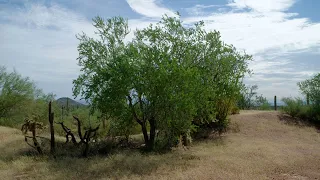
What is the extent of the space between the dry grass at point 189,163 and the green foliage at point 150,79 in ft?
5.65

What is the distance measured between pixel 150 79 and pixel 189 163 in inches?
150

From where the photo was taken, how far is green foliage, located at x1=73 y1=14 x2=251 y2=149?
13602 millimetres

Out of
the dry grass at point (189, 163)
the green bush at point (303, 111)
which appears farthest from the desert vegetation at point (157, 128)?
the green bush at point (303, 111)

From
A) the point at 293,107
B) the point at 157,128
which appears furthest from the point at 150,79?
the point at 293,107

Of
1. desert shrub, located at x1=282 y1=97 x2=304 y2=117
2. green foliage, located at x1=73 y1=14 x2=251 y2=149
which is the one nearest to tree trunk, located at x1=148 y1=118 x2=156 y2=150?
green foliage, located at x1=73 y1=14 x2=251 y2=149

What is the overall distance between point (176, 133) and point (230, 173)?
5.56 metres

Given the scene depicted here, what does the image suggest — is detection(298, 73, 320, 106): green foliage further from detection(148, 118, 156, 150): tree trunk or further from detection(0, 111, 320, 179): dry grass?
detection(148, 118, 156, 150): tree trunk

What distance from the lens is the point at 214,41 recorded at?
1858 cm

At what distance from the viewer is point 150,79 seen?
13.8 meters

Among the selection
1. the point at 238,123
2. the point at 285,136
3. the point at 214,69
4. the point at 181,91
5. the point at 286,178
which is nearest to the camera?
the point at 286,178

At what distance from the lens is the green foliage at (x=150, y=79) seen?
13.6 meters

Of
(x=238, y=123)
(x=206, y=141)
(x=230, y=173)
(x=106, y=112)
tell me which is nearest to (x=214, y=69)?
(x=206, y=141)

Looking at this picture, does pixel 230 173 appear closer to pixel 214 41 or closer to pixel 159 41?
pixel 159 41

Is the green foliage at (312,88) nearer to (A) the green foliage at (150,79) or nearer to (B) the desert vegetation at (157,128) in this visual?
(B) the desert vegetation at (157,128)
